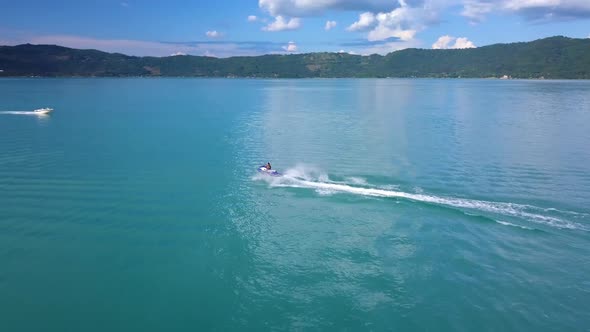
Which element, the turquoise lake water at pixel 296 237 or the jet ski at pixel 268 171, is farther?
the jet ski at pixel 268 171

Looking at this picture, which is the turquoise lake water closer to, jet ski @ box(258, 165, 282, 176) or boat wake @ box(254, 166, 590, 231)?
boat wake @ box(254, 166, 590, 231)

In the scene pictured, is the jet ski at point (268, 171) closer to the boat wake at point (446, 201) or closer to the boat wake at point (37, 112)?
the boat wake at point (446, 201)

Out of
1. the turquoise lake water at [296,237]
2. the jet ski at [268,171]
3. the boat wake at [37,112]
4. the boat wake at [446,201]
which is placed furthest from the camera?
the boat wake at [37,112]

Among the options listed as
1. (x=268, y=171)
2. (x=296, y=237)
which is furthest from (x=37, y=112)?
(x=296, y=237)

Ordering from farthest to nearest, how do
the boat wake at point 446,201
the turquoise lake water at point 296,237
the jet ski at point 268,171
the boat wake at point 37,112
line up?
the boat wake at point 37,112
the jet ski at point 268,171
the boat wake at point 446,201
the turquoise lake water at point 296,237

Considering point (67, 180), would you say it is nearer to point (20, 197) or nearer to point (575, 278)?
point (20, 197)

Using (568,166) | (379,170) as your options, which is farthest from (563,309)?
(568,166)

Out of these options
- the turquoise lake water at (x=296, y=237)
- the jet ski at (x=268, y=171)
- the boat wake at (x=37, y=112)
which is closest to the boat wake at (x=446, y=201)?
the turquoise lake water at (x=296, y=237)
